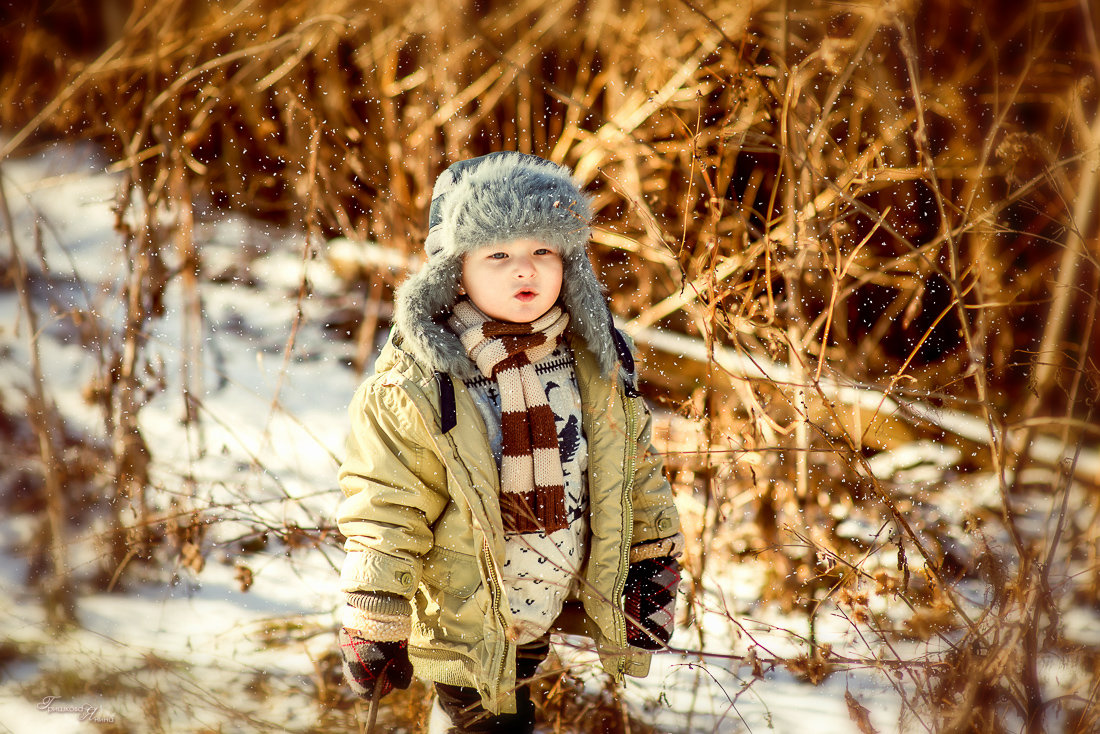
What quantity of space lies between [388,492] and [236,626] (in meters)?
1.37

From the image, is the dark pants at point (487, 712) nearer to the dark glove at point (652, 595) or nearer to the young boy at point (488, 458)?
the young boy at point (488, 458)

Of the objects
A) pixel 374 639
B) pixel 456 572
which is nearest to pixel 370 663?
pixel 374 639

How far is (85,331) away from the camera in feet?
10.7

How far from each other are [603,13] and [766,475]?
93.8 inches

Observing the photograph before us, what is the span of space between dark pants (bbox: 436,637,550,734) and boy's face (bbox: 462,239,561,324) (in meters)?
0.78

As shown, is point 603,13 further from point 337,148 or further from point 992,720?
point 992,720

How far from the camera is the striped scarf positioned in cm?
165

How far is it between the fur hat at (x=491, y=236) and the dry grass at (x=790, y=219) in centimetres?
10

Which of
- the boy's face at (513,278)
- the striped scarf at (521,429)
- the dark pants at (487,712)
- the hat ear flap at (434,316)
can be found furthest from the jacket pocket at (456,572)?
the boy's face at (513,278)

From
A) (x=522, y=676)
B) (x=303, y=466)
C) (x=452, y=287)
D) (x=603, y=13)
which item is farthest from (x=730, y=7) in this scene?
(x=522, y=676)

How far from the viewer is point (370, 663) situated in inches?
61.2

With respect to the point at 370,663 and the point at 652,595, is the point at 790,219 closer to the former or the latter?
the point at 652,595

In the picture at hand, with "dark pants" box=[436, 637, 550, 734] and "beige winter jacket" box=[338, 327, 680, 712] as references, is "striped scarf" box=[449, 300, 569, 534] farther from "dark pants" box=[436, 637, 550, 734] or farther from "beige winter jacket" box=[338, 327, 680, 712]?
"dark pants" box=[436, 637, 550, 734]

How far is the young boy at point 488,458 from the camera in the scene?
1.58 metres
